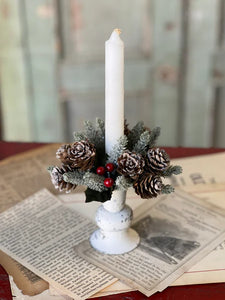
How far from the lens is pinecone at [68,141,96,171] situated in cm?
65

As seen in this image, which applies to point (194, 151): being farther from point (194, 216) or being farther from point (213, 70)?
point (213, 70)

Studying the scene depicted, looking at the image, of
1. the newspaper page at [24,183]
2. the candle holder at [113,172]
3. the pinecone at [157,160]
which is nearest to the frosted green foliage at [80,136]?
the candle holder at [113,172]

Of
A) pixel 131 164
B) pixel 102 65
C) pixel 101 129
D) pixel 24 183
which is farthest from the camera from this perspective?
pixel 102 65

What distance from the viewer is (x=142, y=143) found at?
0.68 m

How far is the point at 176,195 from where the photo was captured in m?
0.90

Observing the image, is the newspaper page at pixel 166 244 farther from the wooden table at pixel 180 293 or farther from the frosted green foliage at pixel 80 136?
the frosted green foliage at pixel 80 136

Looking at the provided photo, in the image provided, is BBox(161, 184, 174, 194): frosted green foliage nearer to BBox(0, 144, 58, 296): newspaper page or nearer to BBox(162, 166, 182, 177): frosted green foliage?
BBox(162, 166, 182, 177): frosted green foliage

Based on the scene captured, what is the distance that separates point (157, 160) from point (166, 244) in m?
0.16

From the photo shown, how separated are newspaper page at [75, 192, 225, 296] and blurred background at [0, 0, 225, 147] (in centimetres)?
113

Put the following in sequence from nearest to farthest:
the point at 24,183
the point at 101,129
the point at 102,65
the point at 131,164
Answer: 1. the point at 131,164
2. the point at 101,129
3. the point at 24,183
4. the point at 102,65

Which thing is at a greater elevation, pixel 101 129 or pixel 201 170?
pixel 101 129

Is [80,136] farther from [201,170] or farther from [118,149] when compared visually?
[201,170]

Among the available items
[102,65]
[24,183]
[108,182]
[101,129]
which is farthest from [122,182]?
[102,65]

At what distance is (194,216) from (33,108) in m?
1.29
